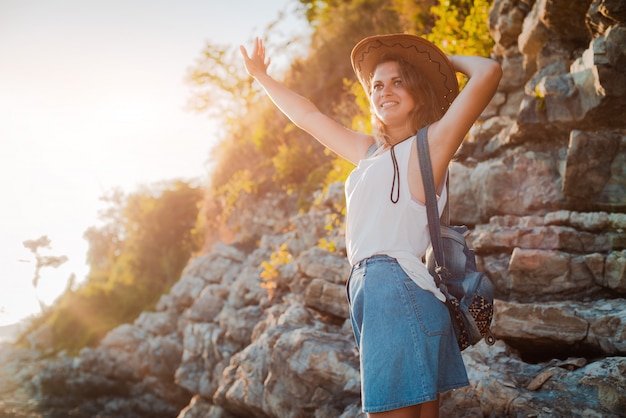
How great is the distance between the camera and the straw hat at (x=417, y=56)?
239 cm

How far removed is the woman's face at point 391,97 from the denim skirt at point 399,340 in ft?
2.77

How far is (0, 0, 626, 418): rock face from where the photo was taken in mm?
3232

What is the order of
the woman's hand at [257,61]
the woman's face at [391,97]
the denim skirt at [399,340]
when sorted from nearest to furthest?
the denim skirt at [399,340], the woman's face at [391,97], the woman's hand at [257,61]

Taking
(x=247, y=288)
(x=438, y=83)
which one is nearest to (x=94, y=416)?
(x=247, y=288)

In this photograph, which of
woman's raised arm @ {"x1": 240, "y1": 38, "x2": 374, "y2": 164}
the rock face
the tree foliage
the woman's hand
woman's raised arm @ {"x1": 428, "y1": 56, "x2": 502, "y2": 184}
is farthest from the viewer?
the tree foliage

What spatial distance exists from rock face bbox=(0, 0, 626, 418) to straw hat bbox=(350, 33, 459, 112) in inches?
89.5

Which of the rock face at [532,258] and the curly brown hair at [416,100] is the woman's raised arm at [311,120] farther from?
the rock face at [532,258]

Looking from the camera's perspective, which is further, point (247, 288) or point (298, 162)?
point (298, 162)

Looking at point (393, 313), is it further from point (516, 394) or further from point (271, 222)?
point (271, 222)

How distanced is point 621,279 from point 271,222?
8913mm

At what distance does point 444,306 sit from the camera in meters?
1.97

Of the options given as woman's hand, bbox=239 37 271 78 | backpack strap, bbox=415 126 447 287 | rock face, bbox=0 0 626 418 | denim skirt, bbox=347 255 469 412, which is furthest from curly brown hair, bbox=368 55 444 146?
rock face, bbox=0 0 626 418

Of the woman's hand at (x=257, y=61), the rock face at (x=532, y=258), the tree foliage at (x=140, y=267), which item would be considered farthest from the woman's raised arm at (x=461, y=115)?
the tree foliage at (x=140, y=267)

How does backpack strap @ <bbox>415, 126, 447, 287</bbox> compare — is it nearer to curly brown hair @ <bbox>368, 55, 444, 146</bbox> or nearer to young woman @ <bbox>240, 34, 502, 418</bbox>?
young woman @ <bbox>240, 34, 502, 418</bbox>
